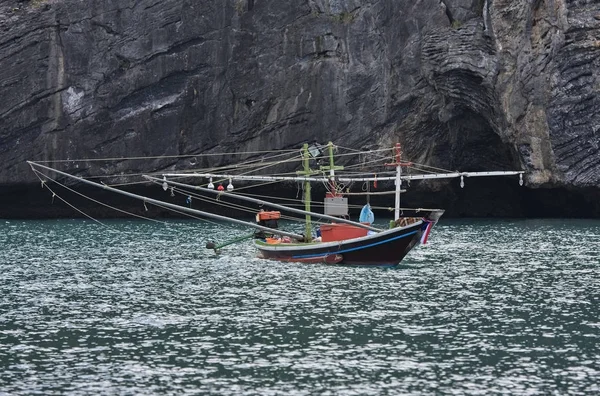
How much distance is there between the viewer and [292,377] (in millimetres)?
28219

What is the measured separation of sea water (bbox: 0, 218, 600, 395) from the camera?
27.9 metres

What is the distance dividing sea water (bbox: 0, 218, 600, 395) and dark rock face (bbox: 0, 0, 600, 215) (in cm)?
2321

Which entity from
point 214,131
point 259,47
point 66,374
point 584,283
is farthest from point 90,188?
point 66,374

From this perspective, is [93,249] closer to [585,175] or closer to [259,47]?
[259,47]

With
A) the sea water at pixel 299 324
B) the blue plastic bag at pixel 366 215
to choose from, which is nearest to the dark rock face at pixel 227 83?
the sea water at pixel 299 324

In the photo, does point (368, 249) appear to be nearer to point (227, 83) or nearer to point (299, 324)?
point (299, 324)

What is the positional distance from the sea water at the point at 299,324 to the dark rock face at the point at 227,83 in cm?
2321

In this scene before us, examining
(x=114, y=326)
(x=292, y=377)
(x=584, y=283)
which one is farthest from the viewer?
(x=584, y=283)

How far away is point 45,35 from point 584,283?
51513 mm

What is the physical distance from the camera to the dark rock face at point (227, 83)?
80125 millimetres

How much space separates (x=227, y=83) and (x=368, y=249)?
3503cm

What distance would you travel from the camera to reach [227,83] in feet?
273

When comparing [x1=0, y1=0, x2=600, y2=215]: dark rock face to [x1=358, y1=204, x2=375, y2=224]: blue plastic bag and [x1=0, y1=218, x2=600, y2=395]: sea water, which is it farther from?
[x1=358, y1=204, x2=375, y2=224]: blue plastic bag

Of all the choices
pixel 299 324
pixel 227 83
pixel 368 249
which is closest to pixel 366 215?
pixel 368 249
